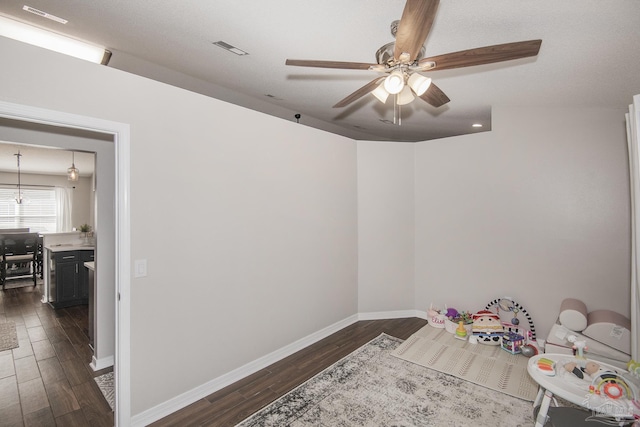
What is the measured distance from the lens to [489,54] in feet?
5.42

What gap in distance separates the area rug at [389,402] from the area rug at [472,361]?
121mm

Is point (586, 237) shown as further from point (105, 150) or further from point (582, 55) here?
point (105, 150)

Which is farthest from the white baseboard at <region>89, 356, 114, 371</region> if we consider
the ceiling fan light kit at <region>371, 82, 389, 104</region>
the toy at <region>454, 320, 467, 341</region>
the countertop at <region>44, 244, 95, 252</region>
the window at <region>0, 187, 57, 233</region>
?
the window at <region>0, 187, 57, 233</region>

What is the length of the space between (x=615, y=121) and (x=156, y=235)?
4.71 m

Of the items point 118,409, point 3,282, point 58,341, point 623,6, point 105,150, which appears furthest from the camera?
point 3,282

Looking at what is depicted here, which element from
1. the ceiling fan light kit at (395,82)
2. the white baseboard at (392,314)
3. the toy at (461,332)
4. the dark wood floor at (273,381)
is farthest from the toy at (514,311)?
the ceiling fan light kit at (395,82)

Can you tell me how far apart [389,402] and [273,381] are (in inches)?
41.8

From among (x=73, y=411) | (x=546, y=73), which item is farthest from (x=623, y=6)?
(x=73, y=411)

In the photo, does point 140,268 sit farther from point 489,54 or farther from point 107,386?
point 489,54

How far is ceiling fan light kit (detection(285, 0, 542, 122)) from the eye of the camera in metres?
1.42

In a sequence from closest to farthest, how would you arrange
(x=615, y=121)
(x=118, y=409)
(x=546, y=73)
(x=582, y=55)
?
(x=118, y=409), (x=582, y=55), (x=546, y=73), (x=615, y=121)

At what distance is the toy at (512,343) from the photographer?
10.6ft

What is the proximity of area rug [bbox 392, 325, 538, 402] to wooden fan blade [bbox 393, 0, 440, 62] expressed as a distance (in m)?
2.87

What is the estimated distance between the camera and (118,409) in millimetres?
2039
